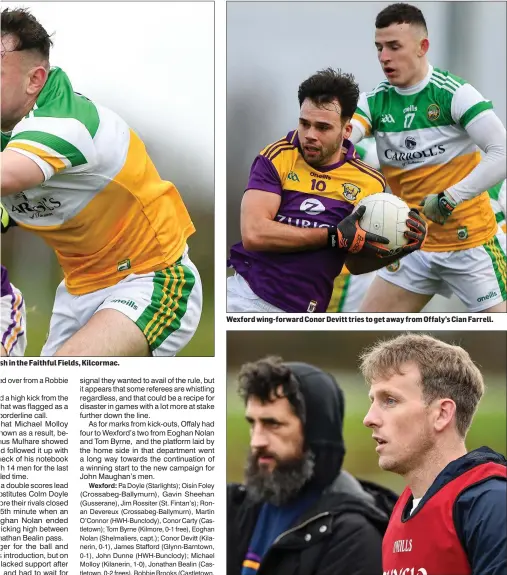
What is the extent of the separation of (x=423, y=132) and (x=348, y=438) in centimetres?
122

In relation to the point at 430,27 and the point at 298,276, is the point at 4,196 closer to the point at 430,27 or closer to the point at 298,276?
the point at 298,276

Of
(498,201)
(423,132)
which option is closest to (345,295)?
(423,132)

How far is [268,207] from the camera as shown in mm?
3381

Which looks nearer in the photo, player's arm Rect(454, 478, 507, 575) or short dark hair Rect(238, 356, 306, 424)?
player's arm Rect(454, 478, 507, 575)

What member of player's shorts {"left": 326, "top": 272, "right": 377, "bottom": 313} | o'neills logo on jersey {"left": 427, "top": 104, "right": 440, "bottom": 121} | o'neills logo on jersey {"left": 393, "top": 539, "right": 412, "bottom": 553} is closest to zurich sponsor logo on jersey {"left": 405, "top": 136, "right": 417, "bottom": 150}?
o'neills logo on jersey {"left": 427, "top": 104, "right": 440, "bottom": 121}

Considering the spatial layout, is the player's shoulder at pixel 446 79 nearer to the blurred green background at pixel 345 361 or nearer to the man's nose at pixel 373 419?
the blurred green background at pixel 345 361

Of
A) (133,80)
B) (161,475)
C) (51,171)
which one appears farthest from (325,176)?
(161,475)

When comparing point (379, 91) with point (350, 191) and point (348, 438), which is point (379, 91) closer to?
point (350, 191)

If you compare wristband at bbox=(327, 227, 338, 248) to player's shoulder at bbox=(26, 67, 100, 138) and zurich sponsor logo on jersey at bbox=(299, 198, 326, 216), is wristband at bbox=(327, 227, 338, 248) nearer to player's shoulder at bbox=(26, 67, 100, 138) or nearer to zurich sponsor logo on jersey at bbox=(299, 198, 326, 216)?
zurich sponsor logo on jersey at bbox=(299, 198, 326, 216)

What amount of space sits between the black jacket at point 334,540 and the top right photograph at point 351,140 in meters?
0.73

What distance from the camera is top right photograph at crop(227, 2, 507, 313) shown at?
334 centimetres

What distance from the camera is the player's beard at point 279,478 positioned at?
130 inches

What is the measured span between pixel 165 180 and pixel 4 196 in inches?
23.3

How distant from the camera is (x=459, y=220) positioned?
3484 mm
